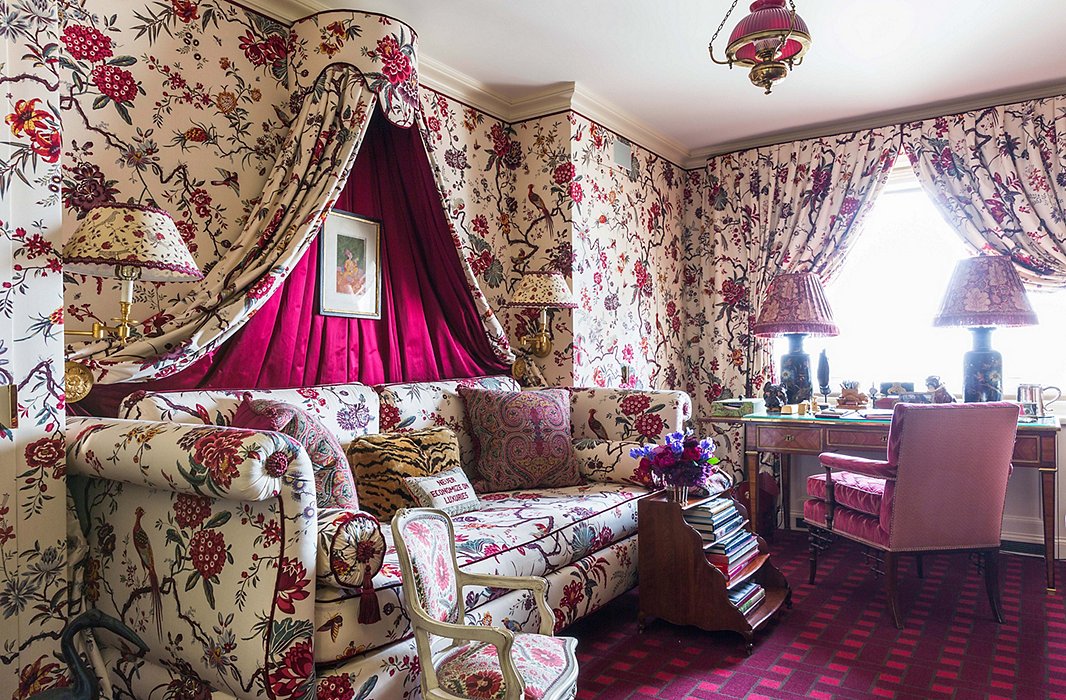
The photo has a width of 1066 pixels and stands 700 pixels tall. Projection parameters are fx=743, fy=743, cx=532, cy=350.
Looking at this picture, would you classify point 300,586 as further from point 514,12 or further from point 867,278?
point 867,278

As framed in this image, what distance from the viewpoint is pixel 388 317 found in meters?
3.45

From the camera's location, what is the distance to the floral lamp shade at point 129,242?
6.36 feet

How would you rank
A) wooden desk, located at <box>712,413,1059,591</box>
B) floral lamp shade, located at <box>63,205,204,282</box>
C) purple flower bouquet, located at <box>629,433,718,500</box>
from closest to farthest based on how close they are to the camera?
1. floral lamp shade, located at <box>63,205,204,282</box>
2. purple flower bouquet, located at <box>629,433,718,500</box>
3. wooden desk, located at <box>712,413,1059,591</box>

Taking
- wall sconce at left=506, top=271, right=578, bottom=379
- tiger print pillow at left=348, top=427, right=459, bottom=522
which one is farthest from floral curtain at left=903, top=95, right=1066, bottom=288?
tiger print pillow at left=348, top=427, right=459, bottom=522

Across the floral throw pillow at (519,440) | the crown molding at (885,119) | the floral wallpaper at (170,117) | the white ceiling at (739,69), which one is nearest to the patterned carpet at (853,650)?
the floral throw pillow at (519,440)

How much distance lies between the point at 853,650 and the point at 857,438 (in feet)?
4.34

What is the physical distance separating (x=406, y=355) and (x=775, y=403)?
2.10 metres

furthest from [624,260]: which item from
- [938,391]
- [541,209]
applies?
[938,391]

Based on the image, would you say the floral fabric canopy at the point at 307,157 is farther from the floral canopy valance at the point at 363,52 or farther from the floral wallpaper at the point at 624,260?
the floral wallpaper at the point at 624,260

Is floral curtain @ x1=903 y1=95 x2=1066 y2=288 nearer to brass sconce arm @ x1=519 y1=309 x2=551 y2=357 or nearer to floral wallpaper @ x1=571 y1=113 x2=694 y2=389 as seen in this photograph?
floral wallpaper @ x1=571 y1=113 x2=694 y2=389

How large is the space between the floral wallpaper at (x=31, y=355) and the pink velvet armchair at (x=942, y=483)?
107 inches

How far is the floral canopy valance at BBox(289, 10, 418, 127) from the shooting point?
9.39ft

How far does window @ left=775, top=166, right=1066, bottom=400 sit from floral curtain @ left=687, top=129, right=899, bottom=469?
0.17 meters

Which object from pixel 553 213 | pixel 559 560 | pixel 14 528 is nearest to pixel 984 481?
pixel 559 560
